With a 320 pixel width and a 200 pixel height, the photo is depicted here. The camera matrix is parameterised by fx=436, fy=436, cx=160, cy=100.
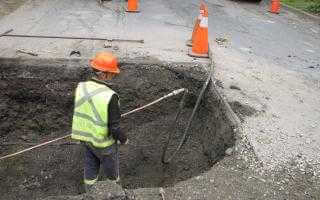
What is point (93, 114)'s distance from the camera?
16.5 ft

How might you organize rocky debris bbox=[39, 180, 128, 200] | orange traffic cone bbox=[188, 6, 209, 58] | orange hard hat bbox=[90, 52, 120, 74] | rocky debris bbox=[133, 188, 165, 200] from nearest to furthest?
rocky debris bbox=[39, 180, 128, 200]
rocky debris bbox=[133, 188, 165, 200]
orange hard hat bbox=[90, 52, 120, 74]
orange traffic cone bbox=[188, 6, 209, 58]

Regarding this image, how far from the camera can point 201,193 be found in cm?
488

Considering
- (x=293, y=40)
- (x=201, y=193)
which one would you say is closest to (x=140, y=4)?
(x=293, y=40)

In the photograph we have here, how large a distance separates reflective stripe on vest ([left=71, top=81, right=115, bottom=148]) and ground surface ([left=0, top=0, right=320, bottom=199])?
3.37 ft

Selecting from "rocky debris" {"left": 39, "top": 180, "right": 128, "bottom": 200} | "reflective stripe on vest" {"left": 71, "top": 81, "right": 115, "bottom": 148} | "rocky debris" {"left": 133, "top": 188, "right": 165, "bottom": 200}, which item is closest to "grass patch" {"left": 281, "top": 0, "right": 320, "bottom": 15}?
"reflective stripe on vest" {"left": 71, "top": 81, "right": 115, "bottom": 148}

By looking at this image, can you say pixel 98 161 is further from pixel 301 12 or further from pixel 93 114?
pixel 301 12

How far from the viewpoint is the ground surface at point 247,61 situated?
522 cm

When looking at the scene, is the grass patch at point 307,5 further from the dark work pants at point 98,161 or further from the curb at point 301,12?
the dark work pants at point 98,161

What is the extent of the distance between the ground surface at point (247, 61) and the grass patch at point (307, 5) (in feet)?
3.40

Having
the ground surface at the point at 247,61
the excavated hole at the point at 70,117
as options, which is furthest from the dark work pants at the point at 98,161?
the excavated hole at the point at 70,117

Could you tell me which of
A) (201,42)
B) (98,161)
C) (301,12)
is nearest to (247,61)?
(201,42)

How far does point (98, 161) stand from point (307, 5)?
14106 mm

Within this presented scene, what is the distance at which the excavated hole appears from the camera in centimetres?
740

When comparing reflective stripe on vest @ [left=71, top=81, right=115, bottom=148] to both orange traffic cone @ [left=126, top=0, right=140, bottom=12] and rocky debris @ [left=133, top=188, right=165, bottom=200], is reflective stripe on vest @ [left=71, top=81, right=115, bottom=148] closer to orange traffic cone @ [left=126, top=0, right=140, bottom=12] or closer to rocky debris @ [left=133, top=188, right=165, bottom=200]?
rocky debris @ [left=133, top=188, right=165, bottom=200]
